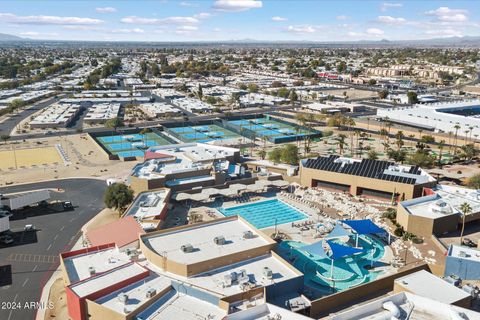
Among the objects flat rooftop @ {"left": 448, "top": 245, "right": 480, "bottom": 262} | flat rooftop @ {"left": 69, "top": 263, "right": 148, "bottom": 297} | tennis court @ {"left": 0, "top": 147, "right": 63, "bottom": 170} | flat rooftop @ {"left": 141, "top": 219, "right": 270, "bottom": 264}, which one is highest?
flat rooftop @ {"left": 141, "top": 219, "right": 270, "bottom": 264}

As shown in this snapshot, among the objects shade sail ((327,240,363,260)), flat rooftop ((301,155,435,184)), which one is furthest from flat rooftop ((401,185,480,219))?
shade sail ((327,240,363,260))

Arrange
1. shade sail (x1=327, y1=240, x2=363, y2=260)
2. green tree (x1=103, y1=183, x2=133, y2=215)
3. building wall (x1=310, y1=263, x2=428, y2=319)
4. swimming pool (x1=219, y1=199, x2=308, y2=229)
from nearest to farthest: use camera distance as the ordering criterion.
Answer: building wall (x1=310, y1=263, x2=428, y2=319) → shade sail (x1=327, y1=240, x2=363, y2=260) → green tree (x1=103, y1=183, x2=133, y2=215) → swimming pool (x1=219, y1=199, x2=308, y2=229)

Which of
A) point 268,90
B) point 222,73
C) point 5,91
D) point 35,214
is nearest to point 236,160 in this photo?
point 35,214

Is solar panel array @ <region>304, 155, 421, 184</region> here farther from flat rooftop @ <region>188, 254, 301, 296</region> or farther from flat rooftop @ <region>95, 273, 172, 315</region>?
flat rooftop @ <region>95, 273, 172, 315</region>

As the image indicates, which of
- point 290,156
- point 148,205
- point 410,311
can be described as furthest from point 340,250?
point 290,156

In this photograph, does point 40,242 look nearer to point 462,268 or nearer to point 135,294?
point 135,294

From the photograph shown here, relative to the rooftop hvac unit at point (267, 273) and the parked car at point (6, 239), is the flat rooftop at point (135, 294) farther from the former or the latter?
the parked car at point (6, 239)
